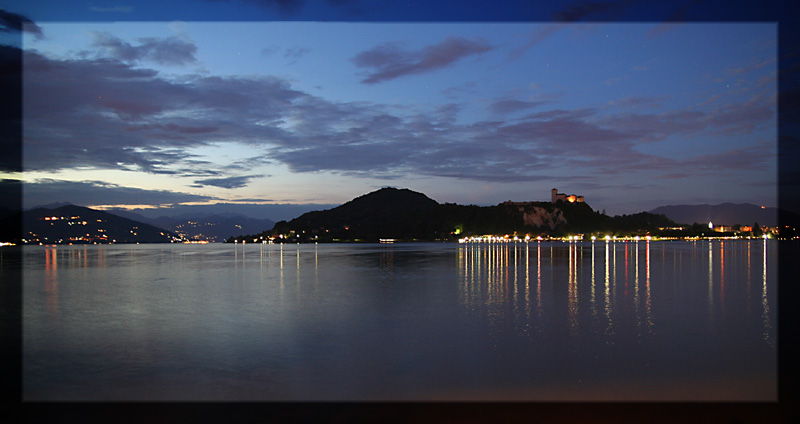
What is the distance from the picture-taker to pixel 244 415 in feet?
22.4

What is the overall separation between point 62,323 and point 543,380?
1383 centimetres

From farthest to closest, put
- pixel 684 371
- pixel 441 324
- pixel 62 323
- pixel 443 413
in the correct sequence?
pixel 62 323, pixel 441 324, pixel 684 371, pixel 443 413

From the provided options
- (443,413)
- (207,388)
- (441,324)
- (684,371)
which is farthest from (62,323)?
(684,371)

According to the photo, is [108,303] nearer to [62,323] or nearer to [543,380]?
[62,323]

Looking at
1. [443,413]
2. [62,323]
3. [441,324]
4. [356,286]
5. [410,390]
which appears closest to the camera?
[443,413]

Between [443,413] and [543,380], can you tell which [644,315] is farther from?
[443,413]

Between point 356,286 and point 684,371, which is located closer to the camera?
point 684,371

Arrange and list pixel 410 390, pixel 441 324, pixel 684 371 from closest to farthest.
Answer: pixel 410 390 < pixel 684 371 < pixel 441 324

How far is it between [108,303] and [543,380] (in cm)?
1716

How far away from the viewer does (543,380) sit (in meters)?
8.34

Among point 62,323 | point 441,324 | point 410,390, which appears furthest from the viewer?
point 62,323

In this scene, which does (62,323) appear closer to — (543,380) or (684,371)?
(543,380)

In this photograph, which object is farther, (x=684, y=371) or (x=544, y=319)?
(x=544, y=319)

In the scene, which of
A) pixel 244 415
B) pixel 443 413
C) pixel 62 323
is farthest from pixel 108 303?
pixel 443 413
